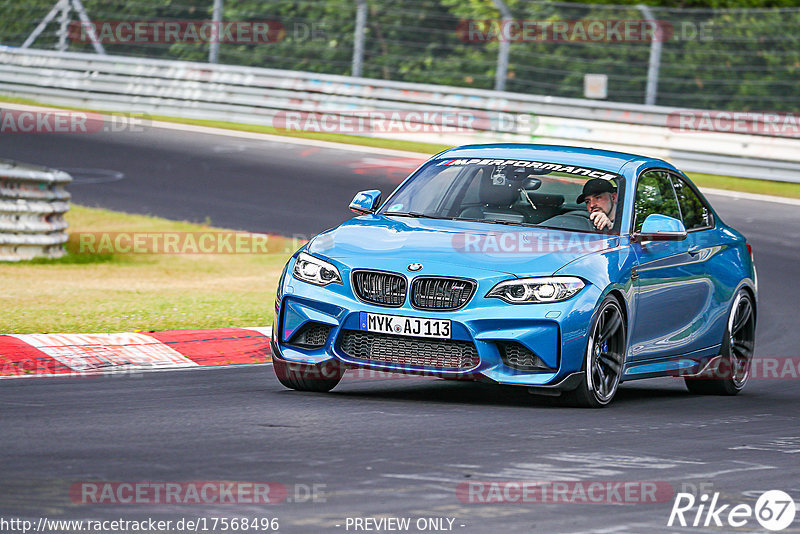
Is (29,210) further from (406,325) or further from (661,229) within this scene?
(661,229)

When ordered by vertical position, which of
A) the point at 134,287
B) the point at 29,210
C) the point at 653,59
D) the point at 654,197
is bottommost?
the point at 134,287

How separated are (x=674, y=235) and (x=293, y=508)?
419cm

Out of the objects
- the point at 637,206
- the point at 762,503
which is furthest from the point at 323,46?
the point at 762,503

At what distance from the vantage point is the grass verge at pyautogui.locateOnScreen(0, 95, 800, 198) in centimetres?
2208

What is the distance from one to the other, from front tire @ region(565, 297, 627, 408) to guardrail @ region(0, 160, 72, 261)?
8230mm

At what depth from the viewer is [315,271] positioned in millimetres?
8312

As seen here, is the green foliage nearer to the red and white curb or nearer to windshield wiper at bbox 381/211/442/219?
the red and white curb

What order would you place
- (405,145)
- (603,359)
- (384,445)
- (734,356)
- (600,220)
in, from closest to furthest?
(384,445), (603,359), (600,220), (734,356), (405,145)

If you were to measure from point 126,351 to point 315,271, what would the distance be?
7.04 ft

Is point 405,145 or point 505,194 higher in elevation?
point 505,194

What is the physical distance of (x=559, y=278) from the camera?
807cm

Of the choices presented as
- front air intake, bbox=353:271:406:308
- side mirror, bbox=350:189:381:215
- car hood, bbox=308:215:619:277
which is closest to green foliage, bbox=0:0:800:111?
side mirror, bbox=350:189:381:215

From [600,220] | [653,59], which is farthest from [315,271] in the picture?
[653,59]

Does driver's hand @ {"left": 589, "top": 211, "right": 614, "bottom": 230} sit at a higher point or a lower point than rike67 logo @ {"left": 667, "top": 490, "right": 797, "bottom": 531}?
higher
